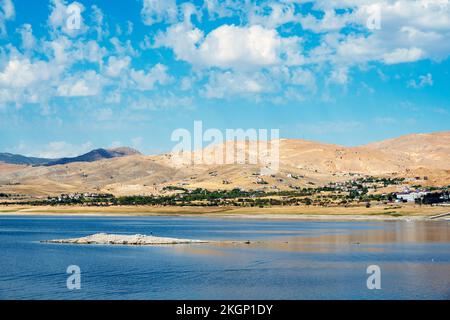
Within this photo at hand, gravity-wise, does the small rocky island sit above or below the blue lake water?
above

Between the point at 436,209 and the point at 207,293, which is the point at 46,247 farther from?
the point at 436,209

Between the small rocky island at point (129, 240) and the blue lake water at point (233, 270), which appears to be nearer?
the blue lake water at point (233, 270)

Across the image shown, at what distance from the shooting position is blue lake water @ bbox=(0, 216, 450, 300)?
53969mm

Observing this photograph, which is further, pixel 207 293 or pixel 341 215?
pixel 341 215

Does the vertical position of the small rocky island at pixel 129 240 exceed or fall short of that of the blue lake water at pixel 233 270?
it exceeds it

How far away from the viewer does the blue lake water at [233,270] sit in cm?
5397

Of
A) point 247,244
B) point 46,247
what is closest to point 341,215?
point 247,244

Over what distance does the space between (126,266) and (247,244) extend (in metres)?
27.9

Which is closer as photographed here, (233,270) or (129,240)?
(233,270)

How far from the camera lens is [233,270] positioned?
6644cm

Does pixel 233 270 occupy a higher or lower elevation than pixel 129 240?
lower

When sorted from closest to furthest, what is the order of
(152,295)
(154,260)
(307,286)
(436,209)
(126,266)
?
(152,295)
(307,286)
(126,266)
(154,260)
(436,209)
